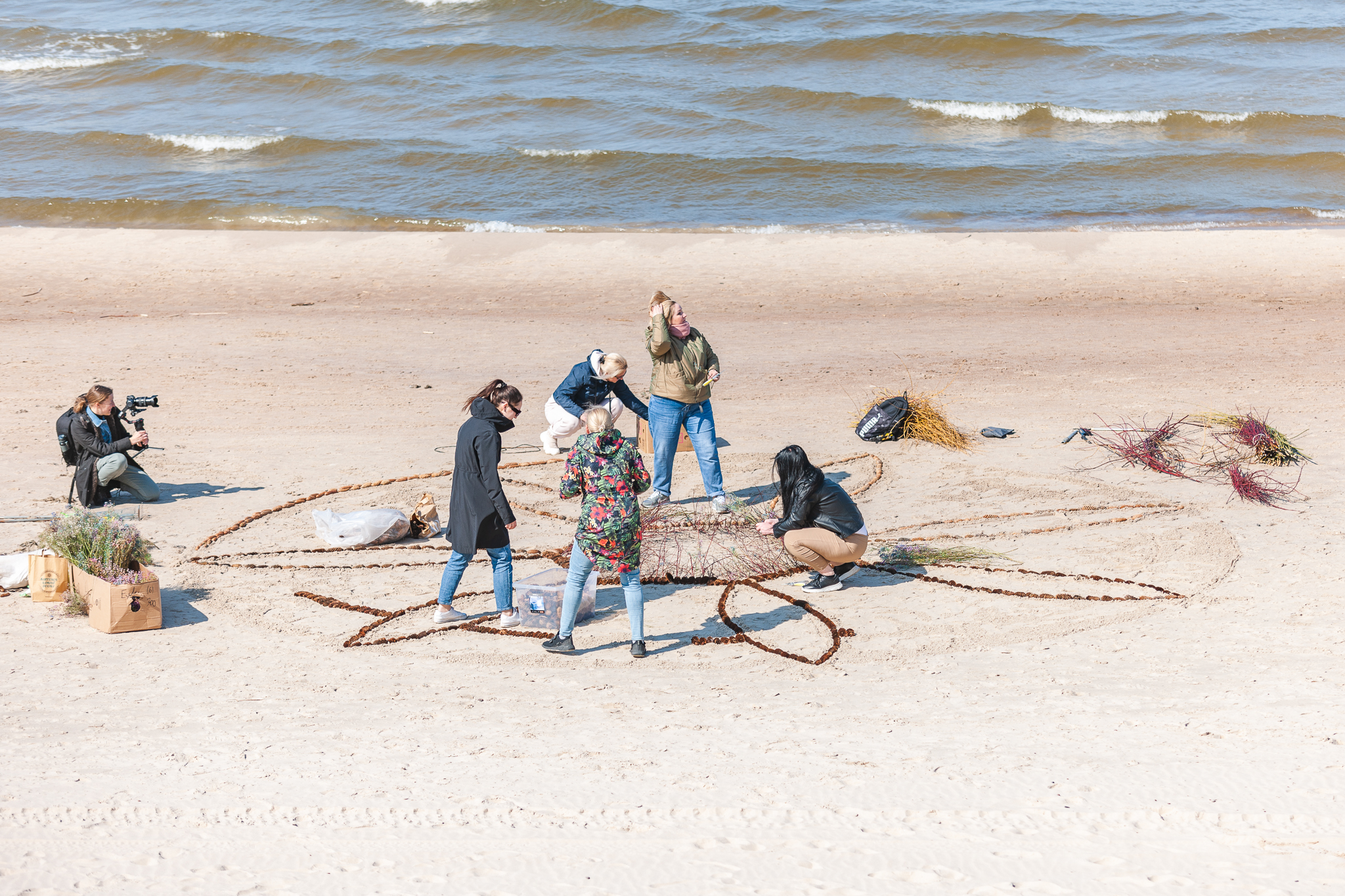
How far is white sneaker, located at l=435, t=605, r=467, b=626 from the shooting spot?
6.81 meters

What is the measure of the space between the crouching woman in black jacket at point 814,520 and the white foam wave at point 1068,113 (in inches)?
826

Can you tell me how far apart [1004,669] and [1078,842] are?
5.59 ft

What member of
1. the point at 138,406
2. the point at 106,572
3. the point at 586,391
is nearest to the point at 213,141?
the point at 138,406

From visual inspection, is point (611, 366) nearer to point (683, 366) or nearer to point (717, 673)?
point (683, 366)

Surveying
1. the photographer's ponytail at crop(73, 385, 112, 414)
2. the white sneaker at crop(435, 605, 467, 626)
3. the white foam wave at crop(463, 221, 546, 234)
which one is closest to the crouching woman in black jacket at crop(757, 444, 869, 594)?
the white sneaker at crop(435, 605, 467, 626)

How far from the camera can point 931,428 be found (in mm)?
10203

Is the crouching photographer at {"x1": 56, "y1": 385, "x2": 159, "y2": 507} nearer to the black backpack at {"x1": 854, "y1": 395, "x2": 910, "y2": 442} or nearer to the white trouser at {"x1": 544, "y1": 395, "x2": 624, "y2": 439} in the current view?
the white trouser at {"x1": 544, "y1": 395, "x2": 624, "y2": 439}

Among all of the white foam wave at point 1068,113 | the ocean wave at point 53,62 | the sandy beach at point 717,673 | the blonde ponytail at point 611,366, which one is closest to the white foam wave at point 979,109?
the white foam wave at point 1068,113

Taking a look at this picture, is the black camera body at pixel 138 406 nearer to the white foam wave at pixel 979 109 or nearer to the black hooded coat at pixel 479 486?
the black hooded coat at pixel 479 486

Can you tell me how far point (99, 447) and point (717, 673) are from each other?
528 centimetres

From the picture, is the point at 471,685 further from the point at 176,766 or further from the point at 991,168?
the point at 991,168

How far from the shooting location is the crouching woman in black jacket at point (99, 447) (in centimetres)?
850

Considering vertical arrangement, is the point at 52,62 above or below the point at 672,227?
above

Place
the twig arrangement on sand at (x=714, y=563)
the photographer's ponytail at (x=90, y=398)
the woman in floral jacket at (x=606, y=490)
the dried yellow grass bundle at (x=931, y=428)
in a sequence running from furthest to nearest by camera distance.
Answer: the dried yellow grass bundle at (x=931, y=428)
the photographer's ponytail at (x=90, y=398)
the twig arrangement on sand at (x=714, y=563)
the woman in floral jacket at (x=606, y=490)
